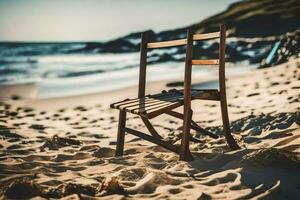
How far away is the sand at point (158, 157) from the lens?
8.87 feet

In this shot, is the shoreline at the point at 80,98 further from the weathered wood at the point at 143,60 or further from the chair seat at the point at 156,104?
the chair seat at the point at 156,104

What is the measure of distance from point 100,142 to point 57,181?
73.6 inches

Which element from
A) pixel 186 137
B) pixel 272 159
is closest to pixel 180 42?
pixel 186 137

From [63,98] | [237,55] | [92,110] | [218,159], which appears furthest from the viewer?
[237,55]

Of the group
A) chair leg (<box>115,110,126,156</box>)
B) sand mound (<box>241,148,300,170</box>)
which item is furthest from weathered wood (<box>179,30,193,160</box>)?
chair leg (<box>115,110,126,156</box>)

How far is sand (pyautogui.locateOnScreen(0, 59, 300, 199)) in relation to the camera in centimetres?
270

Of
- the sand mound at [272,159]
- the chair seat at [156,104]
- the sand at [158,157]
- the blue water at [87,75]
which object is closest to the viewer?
the sand at [158,157]

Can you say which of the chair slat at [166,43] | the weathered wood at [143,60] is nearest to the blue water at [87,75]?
the weathered wood at [143,60]

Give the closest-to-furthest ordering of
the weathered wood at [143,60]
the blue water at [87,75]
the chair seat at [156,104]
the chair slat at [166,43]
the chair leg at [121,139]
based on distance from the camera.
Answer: the chair seat at [156,104]
the chair slat at [166,43]
the chair leg at [121,139]
the weathered wood at [143,60]
the blue water at [87,75]

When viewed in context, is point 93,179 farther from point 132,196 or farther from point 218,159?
point 218,159

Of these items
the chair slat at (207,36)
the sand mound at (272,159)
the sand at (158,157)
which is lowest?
the sand at (158,157)

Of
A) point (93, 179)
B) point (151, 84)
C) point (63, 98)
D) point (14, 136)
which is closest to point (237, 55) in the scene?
point (151, 84)

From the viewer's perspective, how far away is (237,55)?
1667 cm

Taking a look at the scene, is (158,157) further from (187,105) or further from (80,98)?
(80,98)
